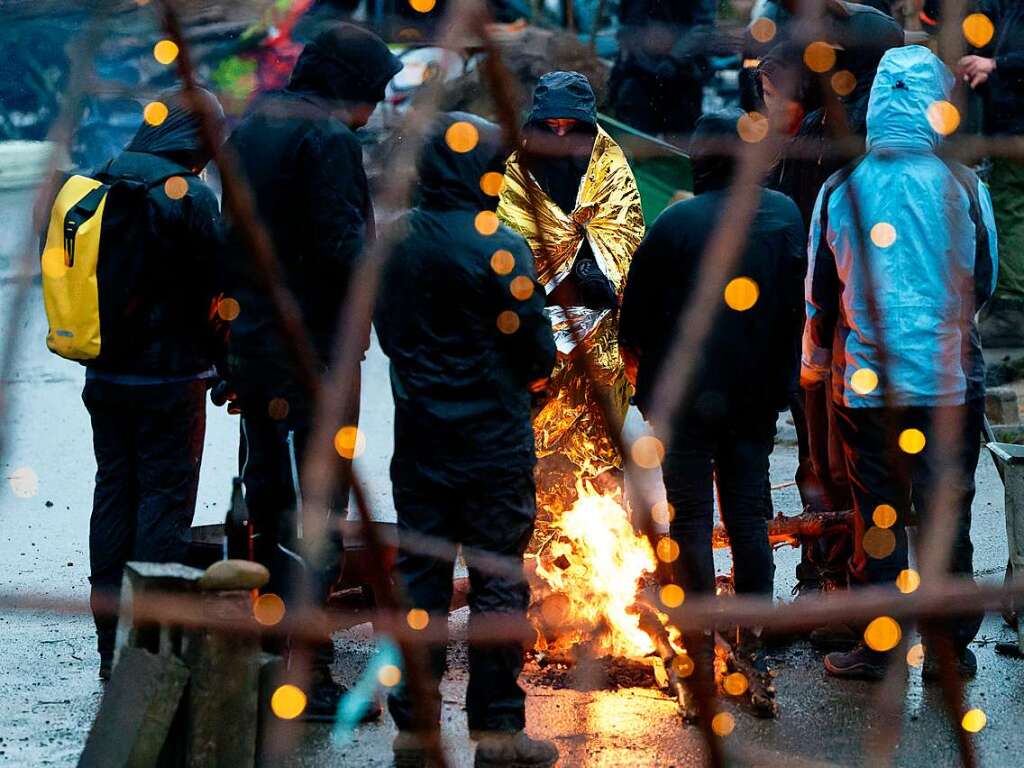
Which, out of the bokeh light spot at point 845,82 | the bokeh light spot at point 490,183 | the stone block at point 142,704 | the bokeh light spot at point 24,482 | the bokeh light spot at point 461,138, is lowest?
the bokeh light spot at point 24,482

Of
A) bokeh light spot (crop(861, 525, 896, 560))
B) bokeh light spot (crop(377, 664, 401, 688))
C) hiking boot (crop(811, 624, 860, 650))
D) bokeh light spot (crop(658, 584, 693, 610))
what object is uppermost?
bokeh light spot (crop(658, 584, 693, 610))

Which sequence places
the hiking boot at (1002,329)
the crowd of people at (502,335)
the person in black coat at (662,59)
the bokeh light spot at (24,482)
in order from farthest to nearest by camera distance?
the hiking boot at (1002,329) < the bokeh light spot at (24,482) < the crowd of people at (502,335) < the person in black coat at (662,59)

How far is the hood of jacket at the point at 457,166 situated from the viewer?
412cm

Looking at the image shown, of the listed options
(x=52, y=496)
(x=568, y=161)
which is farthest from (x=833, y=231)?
(x=52, y=496)

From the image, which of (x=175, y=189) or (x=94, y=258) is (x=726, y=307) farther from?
(x=94, y=258)

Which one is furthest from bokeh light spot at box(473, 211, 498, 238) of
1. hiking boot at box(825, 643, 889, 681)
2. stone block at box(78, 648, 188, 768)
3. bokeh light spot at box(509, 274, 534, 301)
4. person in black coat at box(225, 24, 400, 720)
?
hiking boot at box(825, 643, 889, 681)

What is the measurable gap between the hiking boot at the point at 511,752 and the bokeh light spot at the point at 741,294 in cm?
143

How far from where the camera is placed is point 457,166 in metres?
4.17

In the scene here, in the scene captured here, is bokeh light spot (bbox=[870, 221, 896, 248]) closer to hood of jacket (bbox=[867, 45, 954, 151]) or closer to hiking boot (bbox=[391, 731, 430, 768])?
hood of jacket (bbox=[867, 45, 954, 151])

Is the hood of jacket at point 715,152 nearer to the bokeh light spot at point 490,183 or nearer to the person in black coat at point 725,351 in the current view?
the person in black coat at point 725,351

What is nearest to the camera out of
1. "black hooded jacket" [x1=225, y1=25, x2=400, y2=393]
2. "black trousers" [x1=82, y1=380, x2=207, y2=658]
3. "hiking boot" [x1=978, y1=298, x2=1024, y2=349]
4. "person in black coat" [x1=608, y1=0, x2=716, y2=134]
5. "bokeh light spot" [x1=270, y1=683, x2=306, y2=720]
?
"person in black coat" [x1=608, y1=0, x2=716, y2=134]

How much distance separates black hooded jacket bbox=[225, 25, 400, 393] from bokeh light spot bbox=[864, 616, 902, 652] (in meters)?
2.00

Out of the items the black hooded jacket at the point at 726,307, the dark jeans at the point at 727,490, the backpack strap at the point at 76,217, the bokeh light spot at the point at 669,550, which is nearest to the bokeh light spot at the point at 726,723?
the dark jeans at the point at 727,490

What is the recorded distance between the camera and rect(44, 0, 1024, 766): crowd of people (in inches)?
168
